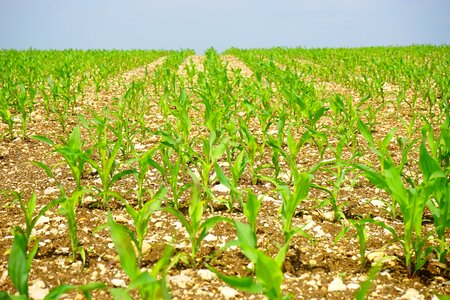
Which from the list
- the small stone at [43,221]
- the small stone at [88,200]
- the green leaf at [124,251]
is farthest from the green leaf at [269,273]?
the small stone at [88,200]

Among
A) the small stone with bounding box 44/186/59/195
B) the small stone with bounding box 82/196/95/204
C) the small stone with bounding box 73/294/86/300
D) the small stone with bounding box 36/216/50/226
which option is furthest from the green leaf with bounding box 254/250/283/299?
the small stone with bounding box 44/186/59/195

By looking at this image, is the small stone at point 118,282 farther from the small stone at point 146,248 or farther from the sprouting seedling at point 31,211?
the sprouting seedling at point 31,211

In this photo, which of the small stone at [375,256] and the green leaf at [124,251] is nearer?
the green leaf at [124,251]

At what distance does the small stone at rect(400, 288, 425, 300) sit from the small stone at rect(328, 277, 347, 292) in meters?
0.25

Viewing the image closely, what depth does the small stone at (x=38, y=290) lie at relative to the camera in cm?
173

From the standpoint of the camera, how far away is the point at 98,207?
274 centimetres

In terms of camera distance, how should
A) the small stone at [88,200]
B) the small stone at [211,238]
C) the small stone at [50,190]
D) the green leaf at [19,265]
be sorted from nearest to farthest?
the green leaf at [19,265]
the small stone at [211,238]
the small stone at [88,200]
the small stone at [50,190]

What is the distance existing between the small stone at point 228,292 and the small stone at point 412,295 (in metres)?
0.74

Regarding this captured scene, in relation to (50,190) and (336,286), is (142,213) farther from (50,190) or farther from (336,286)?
(50,190)

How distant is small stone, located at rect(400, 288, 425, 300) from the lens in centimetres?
170

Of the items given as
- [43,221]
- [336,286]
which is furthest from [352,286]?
[43,221]

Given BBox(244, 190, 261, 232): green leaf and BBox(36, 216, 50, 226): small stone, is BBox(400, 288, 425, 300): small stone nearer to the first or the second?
BBox(244, 190, 261, 232): green leaf

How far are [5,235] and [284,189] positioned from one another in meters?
1.68

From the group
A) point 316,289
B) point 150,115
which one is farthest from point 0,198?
point 150,115
